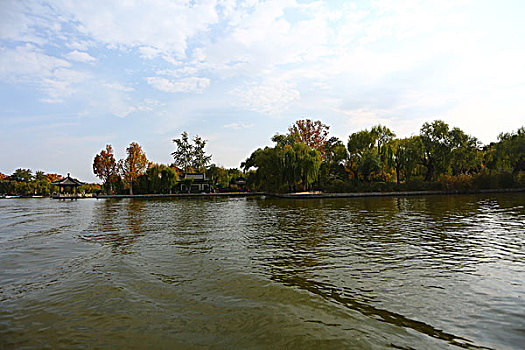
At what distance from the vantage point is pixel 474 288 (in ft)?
16.0

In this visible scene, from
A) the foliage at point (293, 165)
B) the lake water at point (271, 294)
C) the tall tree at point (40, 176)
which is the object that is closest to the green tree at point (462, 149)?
the foliage at point (293, 165)

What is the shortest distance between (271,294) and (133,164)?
5252 centimetres

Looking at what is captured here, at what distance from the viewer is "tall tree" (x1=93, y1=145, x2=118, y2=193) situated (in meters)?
53.2

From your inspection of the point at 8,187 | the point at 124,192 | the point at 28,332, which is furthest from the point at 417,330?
the point at 8,187

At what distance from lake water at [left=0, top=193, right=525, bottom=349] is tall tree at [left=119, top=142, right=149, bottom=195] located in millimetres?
45192

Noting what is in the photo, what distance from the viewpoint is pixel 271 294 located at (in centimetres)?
491

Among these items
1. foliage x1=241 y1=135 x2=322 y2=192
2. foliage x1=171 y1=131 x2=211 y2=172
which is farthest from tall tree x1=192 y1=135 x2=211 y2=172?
foliage x1=241 y1=135 x2=322 y2=192

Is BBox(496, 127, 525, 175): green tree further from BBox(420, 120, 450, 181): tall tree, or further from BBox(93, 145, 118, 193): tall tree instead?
BBox(93, 145, 118, 193): tall tree

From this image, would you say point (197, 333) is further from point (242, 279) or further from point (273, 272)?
point (273, 272)

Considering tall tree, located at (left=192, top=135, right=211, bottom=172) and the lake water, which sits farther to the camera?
tall tree, located at (left=192, top=135, right=211, bottom=172)

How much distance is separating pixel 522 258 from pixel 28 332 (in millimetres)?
8821

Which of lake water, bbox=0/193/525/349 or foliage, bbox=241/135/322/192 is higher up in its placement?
foliage, bbox=241/135/322/192

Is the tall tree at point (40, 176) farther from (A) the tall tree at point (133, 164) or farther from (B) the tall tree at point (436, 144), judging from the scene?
(B) the tall tree at point (436, 144)

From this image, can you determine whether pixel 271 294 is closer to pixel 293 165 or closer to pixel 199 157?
pixel 293 165
